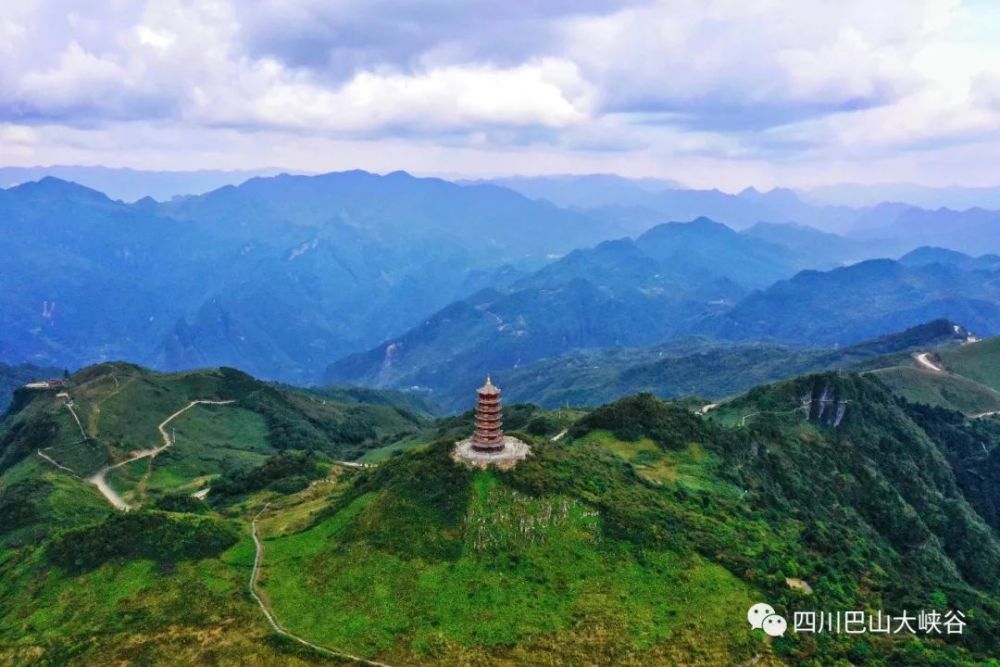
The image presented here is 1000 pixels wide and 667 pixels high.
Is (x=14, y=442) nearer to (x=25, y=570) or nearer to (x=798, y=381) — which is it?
(x=25, y=570)

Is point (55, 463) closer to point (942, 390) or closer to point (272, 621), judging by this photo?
point (272, 621)

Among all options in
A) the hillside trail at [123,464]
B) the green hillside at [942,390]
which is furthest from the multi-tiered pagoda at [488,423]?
the green hillside at [942,390]

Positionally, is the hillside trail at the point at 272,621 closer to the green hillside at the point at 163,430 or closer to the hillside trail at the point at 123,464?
the hillside trail at the point at 123,464

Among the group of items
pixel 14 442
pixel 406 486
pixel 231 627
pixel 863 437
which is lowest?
pixel 14 442

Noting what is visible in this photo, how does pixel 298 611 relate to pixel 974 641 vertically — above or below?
above

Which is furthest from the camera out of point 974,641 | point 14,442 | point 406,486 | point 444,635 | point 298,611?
point 14,442

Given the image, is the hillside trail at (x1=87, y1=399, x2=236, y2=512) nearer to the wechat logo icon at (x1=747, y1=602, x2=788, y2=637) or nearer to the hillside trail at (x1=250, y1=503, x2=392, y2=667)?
the hillside trail at (x1=250, y1=503, x2=392, y2=667)

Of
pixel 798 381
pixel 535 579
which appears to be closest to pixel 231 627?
pixel 535 579

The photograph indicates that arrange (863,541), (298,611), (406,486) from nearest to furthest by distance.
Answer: (298,611), (406,486), (863,541)
